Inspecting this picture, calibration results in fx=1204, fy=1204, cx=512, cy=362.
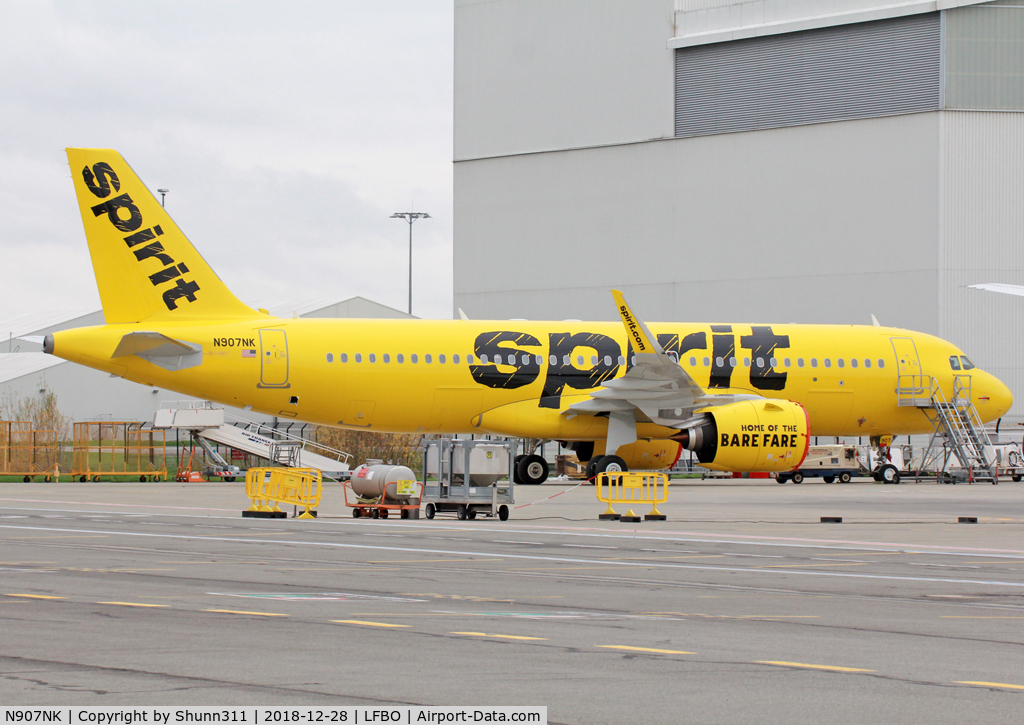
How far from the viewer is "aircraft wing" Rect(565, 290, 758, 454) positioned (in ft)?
90.3

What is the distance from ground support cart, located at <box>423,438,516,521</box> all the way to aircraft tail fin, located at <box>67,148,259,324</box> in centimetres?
908

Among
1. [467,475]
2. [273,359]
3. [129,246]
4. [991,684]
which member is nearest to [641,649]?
[991,684]

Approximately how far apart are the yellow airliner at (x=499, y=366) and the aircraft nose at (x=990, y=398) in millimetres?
407

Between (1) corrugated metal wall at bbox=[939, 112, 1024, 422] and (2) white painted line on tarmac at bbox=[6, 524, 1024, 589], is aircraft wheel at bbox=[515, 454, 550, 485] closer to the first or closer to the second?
(2) white painted line on tarmac at bbox=[6, 524, 1024, 589]

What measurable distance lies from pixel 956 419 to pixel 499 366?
44.7ft

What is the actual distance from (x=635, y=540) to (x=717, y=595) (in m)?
5.99

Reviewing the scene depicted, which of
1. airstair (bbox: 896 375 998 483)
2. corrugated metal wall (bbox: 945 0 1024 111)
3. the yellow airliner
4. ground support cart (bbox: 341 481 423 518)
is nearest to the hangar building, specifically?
corrugated metal wall (bbox: 945 0 1024 111)

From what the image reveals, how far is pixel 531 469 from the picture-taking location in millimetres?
34094

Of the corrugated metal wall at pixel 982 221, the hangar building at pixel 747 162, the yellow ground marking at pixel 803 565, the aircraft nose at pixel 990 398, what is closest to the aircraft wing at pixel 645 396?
the aircraft nose at pixel 990 398

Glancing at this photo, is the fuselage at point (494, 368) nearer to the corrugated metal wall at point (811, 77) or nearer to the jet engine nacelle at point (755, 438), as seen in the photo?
the jet engine nacelle at point (755, 438)

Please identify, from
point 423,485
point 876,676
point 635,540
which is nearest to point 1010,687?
point 876,676

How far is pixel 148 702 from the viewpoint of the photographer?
19.0 ft

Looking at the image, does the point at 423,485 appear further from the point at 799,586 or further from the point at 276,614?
the point at 276,614

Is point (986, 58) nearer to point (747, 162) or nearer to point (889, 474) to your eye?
point (747, 162)
